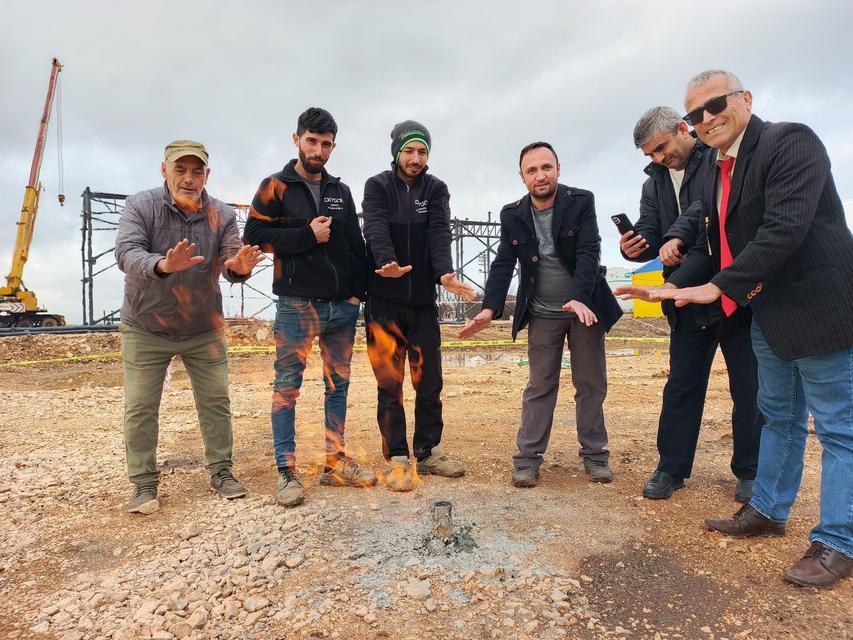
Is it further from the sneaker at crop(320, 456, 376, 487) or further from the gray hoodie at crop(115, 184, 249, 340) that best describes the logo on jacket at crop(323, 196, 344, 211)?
the sneaker at crop(320, 456, 376, 487)

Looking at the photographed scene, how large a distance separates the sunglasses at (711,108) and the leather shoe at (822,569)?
2.32 m

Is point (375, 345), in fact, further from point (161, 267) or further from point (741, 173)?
point (741, 173)

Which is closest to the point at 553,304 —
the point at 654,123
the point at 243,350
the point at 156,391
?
the point at 654,123

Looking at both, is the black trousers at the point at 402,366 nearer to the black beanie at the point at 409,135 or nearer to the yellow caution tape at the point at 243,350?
the black beanie at the point at 409,135

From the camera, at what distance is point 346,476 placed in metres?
4.19

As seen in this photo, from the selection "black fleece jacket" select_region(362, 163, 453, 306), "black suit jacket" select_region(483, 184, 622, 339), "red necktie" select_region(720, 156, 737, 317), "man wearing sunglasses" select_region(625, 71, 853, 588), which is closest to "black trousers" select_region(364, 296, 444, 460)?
"black fleece jacket" select_region(362, 163, 453, 306)

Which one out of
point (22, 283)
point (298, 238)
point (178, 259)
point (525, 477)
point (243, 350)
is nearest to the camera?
point (178, 259)

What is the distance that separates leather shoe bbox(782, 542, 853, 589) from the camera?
265 centimetres

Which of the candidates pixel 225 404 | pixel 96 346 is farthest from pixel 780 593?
pixel 96 346

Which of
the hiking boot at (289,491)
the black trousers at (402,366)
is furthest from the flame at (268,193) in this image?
the hiking boot at (289,491)

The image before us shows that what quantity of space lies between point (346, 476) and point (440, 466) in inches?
30.2

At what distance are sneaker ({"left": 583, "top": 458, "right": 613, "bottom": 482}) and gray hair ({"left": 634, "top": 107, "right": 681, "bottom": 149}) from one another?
246cm

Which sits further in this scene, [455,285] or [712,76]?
[455,285]

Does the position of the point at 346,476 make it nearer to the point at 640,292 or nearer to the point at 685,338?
the point at 640,292
